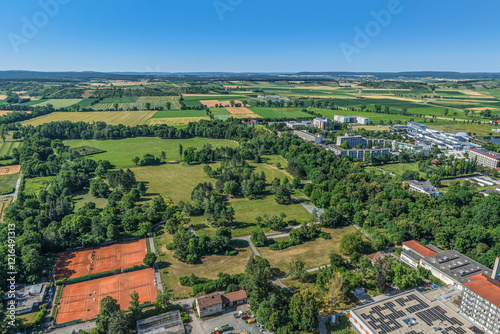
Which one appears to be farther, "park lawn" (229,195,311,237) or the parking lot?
"park lawn" (229,195,311,237)

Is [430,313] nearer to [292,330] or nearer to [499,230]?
[292,330]

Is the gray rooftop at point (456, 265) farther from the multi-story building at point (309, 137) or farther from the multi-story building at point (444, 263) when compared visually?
the multi-story building at point (309, 137)

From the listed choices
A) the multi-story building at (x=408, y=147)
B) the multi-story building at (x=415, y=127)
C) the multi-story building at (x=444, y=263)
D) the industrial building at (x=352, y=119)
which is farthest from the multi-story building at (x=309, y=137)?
the multi-story building at (x=444, y=263)

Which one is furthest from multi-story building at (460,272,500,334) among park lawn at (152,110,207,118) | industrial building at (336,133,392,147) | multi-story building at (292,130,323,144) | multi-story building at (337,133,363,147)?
park lawn at (152,110,207,118)

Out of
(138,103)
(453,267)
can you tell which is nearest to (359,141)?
(453,267)

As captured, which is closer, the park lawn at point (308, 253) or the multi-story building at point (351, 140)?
the park lawn at point (308, 253)

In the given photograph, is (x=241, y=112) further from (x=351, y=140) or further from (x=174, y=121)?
(x=351, y=140)

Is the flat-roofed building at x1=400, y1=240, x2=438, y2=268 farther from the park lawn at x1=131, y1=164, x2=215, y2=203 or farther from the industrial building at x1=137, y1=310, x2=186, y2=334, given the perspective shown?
the park lawn at x1=131, y1=164, x2=215, y2=203
